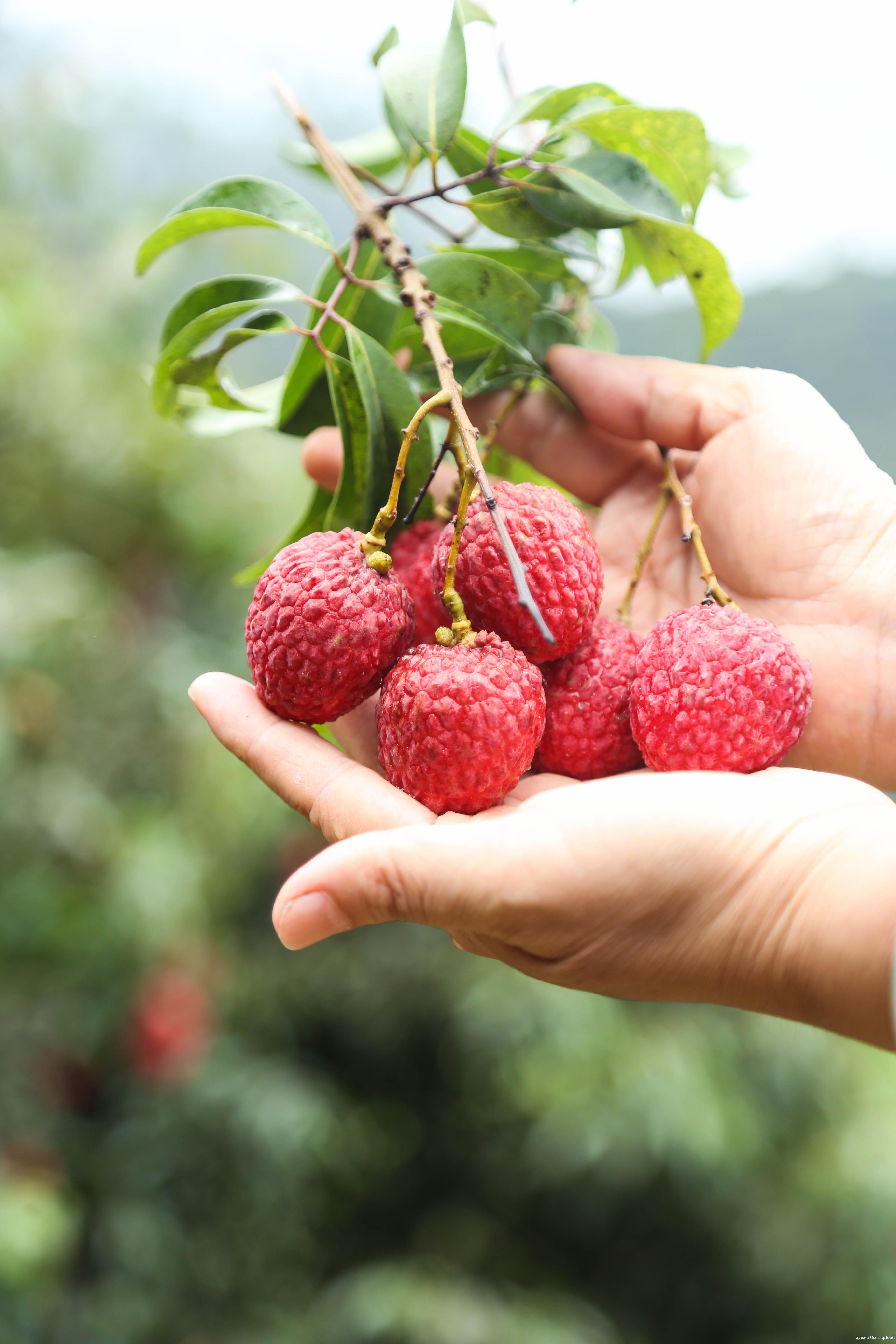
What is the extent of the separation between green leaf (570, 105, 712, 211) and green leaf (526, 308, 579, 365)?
0.68 feet

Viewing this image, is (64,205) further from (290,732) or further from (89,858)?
(290,732)

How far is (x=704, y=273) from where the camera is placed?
1.06m

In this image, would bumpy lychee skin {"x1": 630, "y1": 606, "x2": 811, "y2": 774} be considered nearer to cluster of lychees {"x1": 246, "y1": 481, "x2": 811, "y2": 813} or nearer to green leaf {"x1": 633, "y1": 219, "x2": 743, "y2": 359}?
cluster of lychees {"x1": 246, "y1": 481, "x2": 811, "y2": 813}

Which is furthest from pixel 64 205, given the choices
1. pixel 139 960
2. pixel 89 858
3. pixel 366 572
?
pixel 366 572

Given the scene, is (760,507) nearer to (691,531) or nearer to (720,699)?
(691,531)

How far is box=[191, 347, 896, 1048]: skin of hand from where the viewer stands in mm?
697

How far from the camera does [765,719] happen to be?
35.2 inches

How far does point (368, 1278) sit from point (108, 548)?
75.1 inches

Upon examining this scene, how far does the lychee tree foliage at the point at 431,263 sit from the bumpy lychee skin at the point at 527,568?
0.19 feet

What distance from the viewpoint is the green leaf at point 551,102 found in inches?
39.7

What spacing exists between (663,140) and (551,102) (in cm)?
13

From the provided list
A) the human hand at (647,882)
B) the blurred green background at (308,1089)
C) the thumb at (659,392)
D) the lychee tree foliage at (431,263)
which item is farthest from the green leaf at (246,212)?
the blurred green background at (308,1089)

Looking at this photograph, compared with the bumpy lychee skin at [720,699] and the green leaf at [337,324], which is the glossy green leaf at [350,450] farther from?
the bumpy lychee skin at [720,699]

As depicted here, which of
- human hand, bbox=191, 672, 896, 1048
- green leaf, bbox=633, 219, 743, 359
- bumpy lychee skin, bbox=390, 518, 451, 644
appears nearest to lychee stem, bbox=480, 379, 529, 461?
bumpy lychee skin, bbox=390, 518, 451, 644
